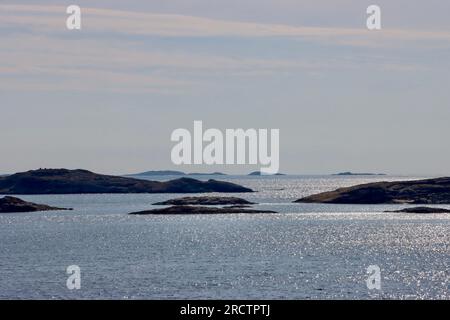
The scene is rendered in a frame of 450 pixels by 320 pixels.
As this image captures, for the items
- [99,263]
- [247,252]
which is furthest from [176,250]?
[99,263]

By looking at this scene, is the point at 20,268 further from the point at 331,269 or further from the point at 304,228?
the point at 304,228

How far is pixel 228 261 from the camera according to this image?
387 ft

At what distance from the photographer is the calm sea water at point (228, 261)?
87.4 metres

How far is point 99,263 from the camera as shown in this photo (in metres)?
118

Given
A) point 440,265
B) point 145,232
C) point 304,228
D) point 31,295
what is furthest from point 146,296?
point 304,228

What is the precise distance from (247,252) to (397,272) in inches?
1300

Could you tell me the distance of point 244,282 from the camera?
3691 inches

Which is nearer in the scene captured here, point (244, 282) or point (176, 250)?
point (244, 282)

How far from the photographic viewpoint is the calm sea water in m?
87.4

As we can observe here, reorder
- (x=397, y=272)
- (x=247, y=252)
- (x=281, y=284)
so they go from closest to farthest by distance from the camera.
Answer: (x=281, y=284) < (x=397, y=272) < (x=247, y=252)
